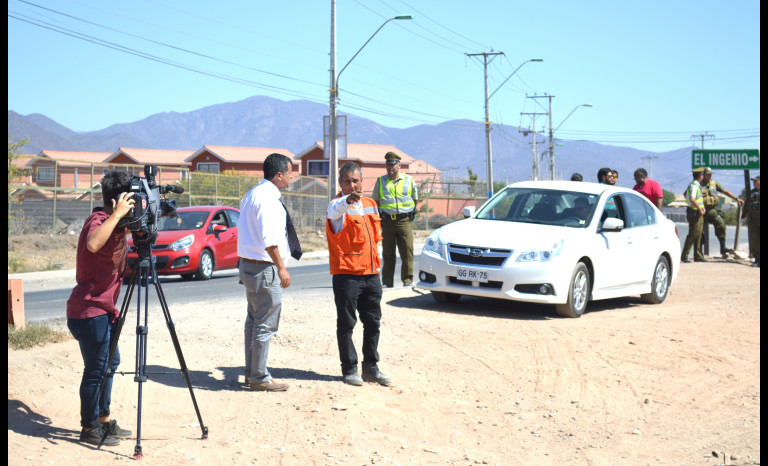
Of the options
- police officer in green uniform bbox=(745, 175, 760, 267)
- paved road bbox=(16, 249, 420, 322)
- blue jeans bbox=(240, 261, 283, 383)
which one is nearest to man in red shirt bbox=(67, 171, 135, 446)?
blue jeans bbox=(240, 261, 283, 383)

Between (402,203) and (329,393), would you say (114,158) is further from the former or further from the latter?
(329,393)

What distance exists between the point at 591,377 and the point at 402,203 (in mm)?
5229

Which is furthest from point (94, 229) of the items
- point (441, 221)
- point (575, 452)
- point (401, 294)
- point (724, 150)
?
point (441, 221)

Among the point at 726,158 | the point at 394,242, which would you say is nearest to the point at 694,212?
the point at 726,158

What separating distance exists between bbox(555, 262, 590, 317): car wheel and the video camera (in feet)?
20.8

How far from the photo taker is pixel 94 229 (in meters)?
5.70

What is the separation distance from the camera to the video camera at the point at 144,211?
18.9 feet

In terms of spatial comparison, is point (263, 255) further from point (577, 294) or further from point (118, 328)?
point (577, 294)

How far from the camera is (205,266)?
1839cm

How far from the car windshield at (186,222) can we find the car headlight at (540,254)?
29.9 feet

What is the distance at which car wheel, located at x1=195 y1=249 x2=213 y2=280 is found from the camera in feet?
59.7

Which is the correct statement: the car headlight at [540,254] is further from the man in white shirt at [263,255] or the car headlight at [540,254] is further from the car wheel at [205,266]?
the car wheel at [205,266]

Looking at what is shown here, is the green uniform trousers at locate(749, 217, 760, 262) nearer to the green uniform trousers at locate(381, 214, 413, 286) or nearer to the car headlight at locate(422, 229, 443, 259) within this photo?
the green uniform trousers at locate(381, 214, 413, 286)

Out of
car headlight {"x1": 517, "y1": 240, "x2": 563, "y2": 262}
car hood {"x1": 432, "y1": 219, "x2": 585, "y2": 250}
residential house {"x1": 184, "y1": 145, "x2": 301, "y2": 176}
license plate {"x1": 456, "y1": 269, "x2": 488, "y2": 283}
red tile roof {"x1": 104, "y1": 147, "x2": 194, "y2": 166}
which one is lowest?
license plate {"x1": 456, "y1": 269, "x2": 488, "y2": 283}
